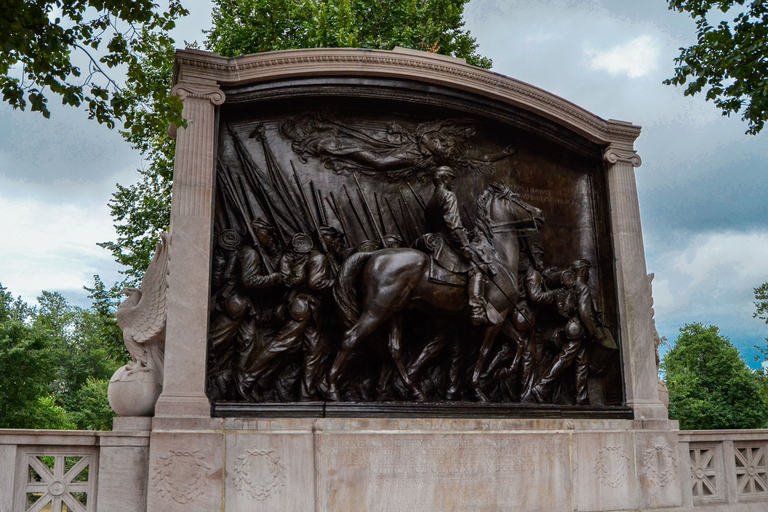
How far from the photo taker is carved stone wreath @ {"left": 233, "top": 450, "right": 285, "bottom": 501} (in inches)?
329

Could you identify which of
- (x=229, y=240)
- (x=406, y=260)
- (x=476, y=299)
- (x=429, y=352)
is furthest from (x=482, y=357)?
(x=229, y=240)

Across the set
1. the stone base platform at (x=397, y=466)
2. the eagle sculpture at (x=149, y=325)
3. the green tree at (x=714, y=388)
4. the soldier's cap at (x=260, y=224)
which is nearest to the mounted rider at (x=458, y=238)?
the stone base platform at (x=397, y=466)

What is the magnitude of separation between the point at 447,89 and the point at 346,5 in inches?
447

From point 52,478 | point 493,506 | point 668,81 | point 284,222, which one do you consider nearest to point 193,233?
point 284,222

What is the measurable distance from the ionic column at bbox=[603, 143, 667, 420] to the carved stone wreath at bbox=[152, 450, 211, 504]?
6176 mm

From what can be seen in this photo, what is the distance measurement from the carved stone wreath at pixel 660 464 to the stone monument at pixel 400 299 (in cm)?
2

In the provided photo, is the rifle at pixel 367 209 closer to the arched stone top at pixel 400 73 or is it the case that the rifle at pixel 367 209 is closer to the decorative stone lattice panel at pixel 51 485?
the arched stone top at pixel 400 73

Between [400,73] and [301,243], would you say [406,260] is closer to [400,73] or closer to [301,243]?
[301,243]

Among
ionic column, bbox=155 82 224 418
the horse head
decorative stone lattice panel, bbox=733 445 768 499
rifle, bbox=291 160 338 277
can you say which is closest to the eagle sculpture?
ionic column, bbox=155 82 224 418

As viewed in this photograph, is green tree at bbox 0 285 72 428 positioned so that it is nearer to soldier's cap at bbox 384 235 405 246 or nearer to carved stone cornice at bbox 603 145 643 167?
soldier's cap at bbox 384 235 405 246

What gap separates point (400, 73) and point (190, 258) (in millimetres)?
3966

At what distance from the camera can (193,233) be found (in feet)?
29.2

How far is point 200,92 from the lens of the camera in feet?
30.9

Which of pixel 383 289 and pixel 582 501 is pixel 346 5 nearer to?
pixel 383 289
